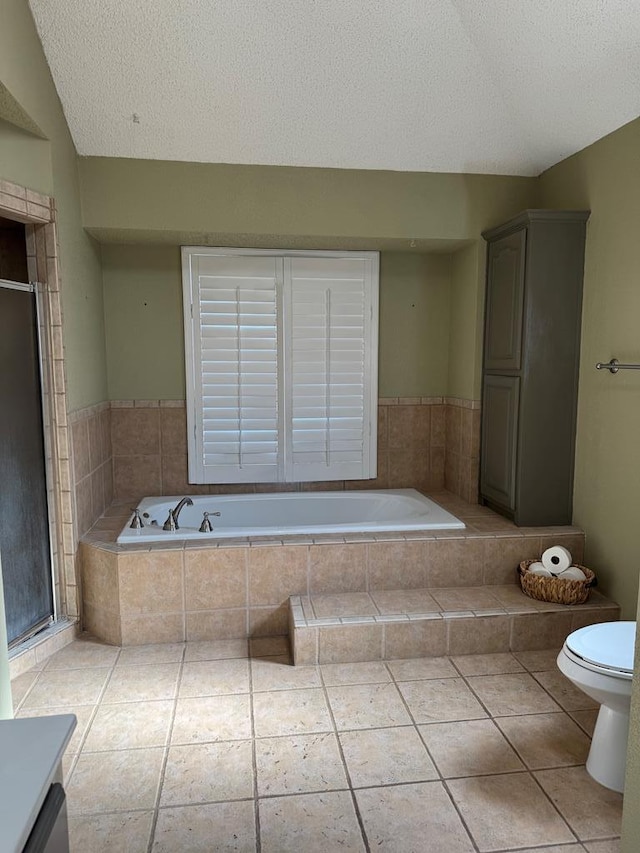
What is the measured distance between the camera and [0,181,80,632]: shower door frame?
2.71 m

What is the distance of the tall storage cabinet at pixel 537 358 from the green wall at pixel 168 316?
2.09 feet

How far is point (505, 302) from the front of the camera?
3.31 metres

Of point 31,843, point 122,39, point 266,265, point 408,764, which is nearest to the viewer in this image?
point 31,843

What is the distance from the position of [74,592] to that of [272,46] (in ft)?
9.09

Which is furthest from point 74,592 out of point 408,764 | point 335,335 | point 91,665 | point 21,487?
point 335,335

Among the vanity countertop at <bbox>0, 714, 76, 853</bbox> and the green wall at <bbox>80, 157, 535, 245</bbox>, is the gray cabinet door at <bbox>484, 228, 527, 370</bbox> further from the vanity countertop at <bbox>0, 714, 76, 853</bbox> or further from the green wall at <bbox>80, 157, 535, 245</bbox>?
the vanity countertop at <bbox>0, 714, 76, 853</bbox>

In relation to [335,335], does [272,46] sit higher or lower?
higher

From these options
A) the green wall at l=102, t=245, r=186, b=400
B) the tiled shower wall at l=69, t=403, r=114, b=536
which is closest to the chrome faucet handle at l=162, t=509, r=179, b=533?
the tiled shower wall at l=69, t=403, r=114, b=536

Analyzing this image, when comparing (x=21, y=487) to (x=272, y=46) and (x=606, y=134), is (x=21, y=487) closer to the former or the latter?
(x=272, y=46)

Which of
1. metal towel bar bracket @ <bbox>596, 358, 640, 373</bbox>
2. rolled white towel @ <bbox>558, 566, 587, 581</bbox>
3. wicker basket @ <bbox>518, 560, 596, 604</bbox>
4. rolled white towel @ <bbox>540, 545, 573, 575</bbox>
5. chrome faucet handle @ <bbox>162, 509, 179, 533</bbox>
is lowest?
wicker basket @ <bbox>518, 560, 596, 604</bbox>

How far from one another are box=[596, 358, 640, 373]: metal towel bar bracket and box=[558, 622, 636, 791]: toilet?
3.93 feet

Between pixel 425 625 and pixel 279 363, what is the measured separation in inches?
73.6

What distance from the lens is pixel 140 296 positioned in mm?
3709

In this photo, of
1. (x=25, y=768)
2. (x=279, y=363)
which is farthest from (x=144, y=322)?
(x=25, y=768)
